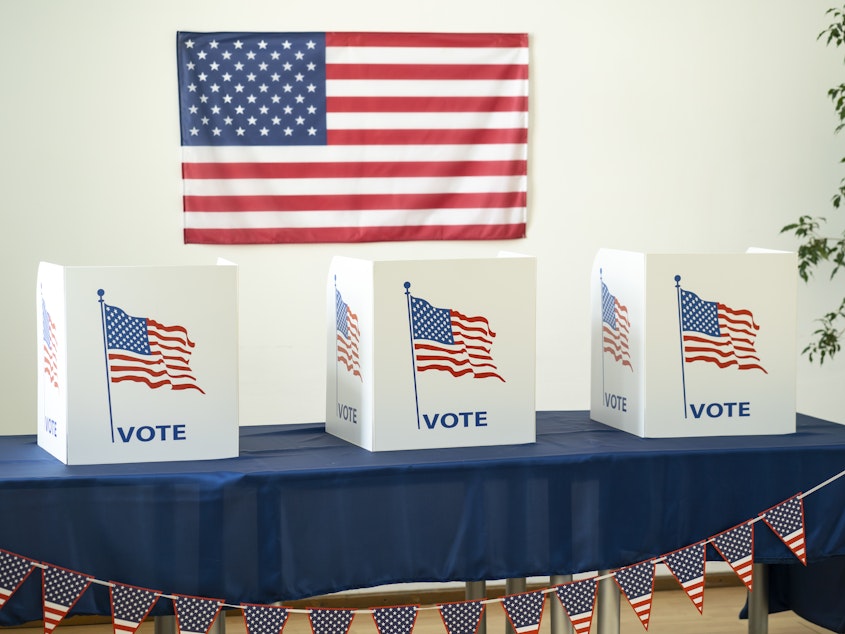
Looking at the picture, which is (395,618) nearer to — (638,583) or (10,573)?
(638,583)

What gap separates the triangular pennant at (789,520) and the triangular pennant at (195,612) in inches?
43.6

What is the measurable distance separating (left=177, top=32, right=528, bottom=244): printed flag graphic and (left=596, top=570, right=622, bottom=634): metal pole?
1.79m

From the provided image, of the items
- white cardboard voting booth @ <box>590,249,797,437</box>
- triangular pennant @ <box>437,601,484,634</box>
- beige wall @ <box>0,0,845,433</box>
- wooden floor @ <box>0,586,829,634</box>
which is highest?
beige wall @ <box>0,0,845,433</box>

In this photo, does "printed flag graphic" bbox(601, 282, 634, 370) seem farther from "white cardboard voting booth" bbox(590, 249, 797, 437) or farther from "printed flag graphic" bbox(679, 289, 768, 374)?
"printed flag graphic" bbox(679, 289, 768, 374)

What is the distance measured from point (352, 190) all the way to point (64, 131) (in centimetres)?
95

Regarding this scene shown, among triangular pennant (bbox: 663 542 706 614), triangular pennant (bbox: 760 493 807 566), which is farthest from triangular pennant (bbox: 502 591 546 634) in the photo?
triangular pennant (bbox: 760 493 807 566)

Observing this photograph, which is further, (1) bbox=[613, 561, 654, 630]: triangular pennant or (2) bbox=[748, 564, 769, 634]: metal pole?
(2) bbox=[748, 564, 769, 634]: metal pole

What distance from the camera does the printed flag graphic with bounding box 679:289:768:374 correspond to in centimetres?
233

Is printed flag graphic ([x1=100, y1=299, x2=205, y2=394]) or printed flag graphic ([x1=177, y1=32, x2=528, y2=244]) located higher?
printed flag graphic ([x1=177, y1=32, x2=528, y2=244])

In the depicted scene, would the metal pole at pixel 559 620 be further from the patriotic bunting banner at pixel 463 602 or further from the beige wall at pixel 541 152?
the beige wall at pixel 541 152

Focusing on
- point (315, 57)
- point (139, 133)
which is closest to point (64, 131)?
point (139, 133)

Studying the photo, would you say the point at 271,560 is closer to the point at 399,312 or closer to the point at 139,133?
the point at 399,312

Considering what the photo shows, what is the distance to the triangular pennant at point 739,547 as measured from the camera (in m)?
2.24

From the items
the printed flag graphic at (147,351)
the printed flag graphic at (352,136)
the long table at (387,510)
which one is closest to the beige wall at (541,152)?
the printed flag graphic at (352,136)
